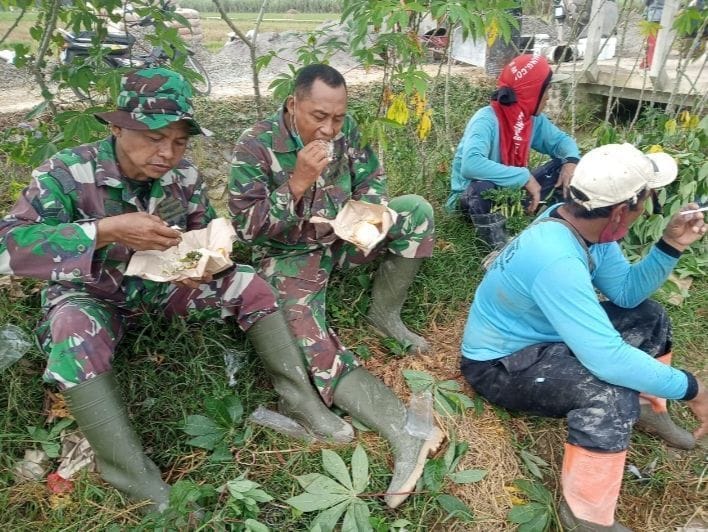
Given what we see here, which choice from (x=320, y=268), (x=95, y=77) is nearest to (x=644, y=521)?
(x=320, y=268)

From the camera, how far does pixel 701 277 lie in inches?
136

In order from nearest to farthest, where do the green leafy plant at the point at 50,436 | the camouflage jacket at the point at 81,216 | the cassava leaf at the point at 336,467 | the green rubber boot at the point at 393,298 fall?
the camouflage jacket at the point at 81,216 < the cassava leaf at the point at 336,467 < the green leafy plant at the point at 50,436 < the green rubber boot at the point at 393,298

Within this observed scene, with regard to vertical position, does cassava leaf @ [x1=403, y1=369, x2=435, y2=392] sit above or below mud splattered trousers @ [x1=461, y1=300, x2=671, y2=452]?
below

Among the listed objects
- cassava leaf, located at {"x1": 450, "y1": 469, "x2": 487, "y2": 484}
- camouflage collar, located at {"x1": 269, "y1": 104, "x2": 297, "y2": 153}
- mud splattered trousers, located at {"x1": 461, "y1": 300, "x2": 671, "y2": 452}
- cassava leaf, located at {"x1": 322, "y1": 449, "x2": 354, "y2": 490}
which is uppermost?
camouflage collar, located at {"x1": 269, "y1": 104, "x2": 297, "y2": 153}

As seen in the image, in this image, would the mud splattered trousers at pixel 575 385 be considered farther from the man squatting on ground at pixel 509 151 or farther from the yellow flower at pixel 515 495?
the man squatting on ground at pixel 509 151

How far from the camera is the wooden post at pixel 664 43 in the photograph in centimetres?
448

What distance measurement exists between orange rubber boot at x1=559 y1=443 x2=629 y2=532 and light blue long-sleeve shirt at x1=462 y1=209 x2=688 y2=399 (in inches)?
9.9

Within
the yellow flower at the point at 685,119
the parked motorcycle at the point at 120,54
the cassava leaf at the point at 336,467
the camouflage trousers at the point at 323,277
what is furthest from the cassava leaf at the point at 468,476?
the yellow flower at the point at 685,119

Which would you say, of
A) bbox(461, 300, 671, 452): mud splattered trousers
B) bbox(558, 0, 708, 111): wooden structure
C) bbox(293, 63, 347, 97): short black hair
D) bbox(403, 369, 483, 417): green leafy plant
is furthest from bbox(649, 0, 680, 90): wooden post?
bbox(403, 369, 483, 417): green leafy plant

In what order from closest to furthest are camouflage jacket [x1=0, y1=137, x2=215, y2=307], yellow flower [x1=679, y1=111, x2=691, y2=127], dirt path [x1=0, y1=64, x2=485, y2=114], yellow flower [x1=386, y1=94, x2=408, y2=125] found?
camouflage jacket [x1=0, y1=137, x2=215, y2=307] → yellow flower [x1=386, y1=94, x2=408, y2=125] → yellow flower [x1=679, y1=111, x2=691, y2=127] → dirt path [x1=0, y1=64, x2=485, y2=114]

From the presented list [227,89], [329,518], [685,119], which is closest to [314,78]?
[329,518]

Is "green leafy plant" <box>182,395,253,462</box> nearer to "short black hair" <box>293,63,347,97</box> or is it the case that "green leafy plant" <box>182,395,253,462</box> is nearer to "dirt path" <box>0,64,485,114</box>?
"short black hair" <box>293,63,347,97</box>

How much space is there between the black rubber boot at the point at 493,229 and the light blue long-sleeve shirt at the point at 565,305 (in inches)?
37.9

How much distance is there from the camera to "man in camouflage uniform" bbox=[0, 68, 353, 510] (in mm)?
1839
